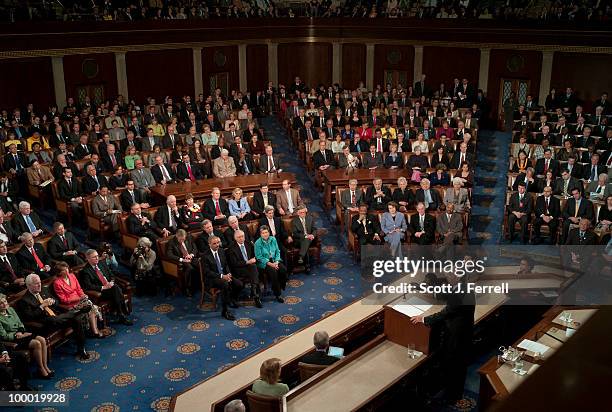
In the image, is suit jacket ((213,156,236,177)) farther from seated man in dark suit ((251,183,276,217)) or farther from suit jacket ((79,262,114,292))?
suit jacket ((79,262,114,292))

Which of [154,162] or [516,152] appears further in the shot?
[516,152]

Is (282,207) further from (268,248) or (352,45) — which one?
(352,45)

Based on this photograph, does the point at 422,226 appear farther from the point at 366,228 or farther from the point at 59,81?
the point at 59,81

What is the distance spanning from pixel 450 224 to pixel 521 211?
1.49m

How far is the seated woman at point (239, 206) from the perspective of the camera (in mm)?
10719

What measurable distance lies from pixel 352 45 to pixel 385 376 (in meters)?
18.8

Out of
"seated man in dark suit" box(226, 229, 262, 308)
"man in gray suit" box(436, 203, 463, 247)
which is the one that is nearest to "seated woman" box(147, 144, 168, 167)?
"seated man in dark suit" box(226, 229, 262, 308)

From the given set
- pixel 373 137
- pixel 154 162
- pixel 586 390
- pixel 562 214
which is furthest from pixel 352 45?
pixel 586 390

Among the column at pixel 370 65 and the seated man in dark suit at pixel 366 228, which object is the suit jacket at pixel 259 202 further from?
the column at pixel 370 65

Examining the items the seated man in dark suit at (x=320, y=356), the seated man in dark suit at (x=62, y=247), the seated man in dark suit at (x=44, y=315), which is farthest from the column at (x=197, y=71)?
the seated man in dark suit at (x=320, y=356)

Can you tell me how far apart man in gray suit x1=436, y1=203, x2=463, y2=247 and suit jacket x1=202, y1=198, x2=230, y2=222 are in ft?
12.2

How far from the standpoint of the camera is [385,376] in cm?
566

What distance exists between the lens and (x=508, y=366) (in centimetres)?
586

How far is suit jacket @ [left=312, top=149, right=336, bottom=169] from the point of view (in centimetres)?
1330
